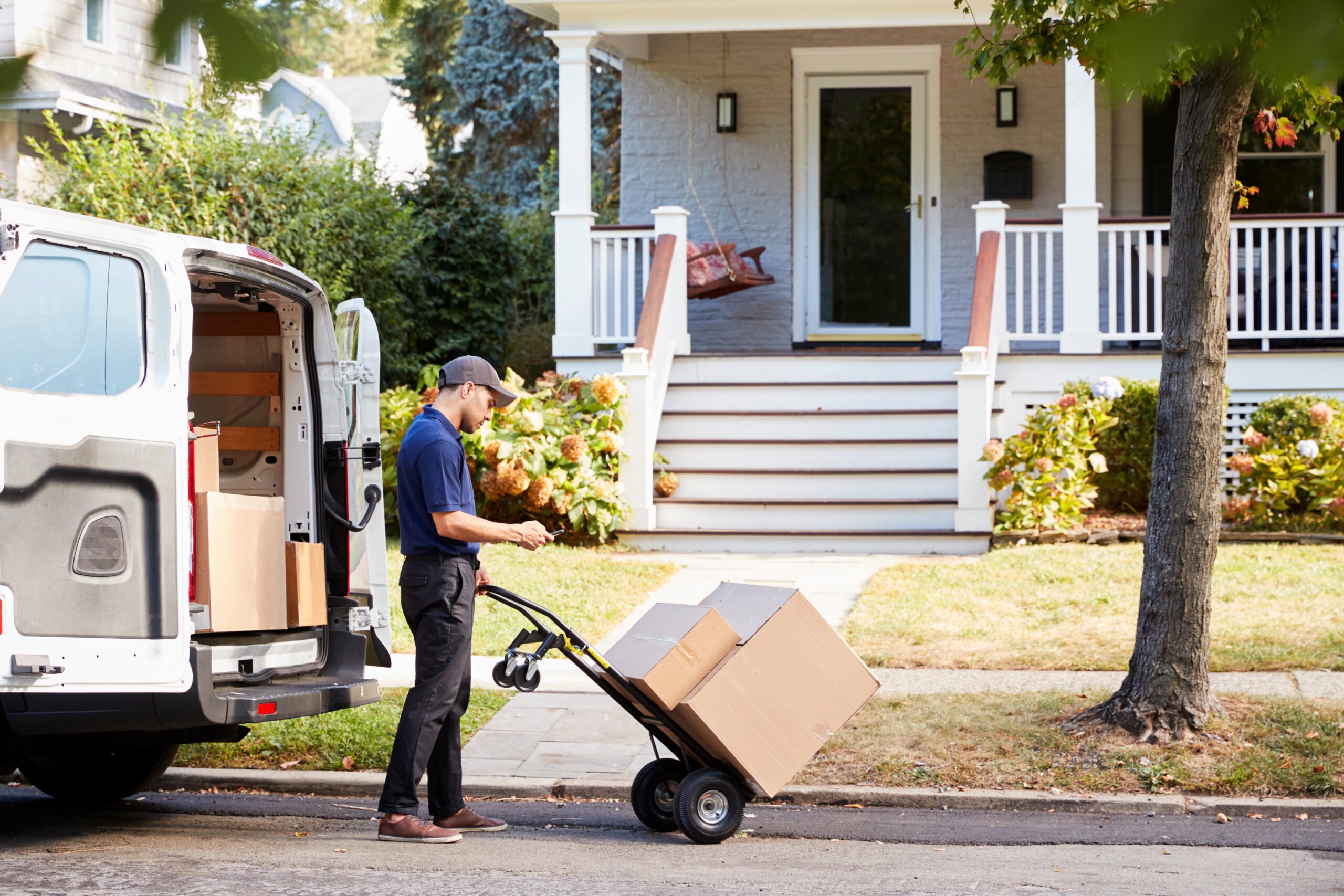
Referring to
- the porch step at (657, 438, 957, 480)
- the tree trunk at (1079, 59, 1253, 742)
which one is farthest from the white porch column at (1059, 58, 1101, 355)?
the tree trunk at (1079, 59, 1253, 742)

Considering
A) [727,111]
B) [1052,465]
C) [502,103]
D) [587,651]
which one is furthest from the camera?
[502,103]

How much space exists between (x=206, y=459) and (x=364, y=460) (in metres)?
0.65

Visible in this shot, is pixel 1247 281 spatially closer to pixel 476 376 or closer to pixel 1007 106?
pixel 1007 106

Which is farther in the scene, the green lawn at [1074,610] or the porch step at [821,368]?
the porch step at [821,368]

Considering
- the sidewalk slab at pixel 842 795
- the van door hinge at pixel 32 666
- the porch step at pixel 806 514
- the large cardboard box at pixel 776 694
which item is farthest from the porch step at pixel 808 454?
the van door hinge at pixel 32 666

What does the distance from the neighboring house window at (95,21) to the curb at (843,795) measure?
455 cm

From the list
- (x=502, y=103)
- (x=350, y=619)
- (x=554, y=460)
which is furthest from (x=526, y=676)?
(x=502, y=103)

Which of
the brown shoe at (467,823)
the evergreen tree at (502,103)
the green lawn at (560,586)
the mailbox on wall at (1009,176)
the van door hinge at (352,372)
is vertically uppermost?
the evergreen tree at (502,103)

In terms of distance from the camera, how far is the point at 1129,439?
11.5 meters

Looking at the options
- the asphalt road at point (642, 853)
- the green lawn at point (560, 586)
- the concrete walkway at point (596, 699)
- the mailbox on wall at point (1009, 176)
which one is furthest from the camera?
the mailbox on wall at point (1009, 176)

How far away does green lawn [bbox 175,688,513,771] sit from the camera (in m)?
6.28

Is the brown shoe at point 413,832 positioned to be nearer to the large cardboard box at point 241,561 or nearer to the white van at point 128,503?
the white van at point 128,503

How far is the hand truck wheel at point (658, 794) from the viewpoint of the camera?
533 centimetres

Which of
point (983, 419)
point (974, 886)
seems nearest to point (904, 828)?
point (974, 886)
